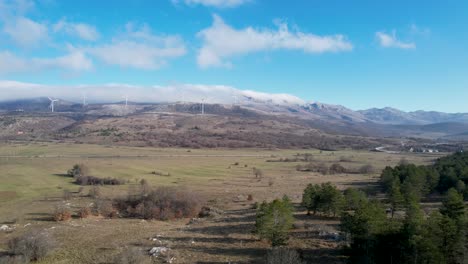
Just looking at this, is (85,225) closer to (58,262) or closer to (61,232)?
(61,232)

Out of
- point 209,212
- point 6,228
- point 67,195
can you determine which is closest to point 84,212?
point 6,228

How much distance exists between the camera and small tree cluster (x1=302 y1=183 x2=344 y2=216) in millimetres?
58531

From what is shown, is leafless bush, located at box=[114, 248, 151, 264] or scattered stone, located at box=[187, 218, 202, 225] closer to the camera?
leafless bush, located at box=[114, 248, 151, 264]

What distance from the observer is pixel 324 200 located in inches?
2360

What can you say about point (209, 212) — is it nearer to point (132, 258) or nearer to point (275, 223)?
point (275, 223)

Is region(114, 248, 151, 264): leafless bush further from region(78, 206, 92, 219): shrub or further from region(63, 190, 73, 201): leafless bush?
region(63, 190, 73, 201): leafless bush

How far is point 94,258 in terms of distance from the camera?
4181 cm

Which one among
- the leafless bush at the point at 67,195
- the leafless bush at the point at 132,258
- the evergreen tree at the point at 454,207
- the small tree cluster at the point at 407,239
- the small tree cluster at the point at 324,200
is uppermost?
the evergreen tree at the point at 454,207

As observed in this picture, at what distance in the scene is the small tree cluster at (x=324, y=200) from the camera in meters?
58.5

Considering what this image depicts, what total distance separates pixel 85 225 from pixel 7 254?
14.7 m

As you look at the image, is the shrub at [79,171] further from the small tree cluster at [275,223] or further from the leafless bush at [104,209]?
the small tree cluster at [275,223]

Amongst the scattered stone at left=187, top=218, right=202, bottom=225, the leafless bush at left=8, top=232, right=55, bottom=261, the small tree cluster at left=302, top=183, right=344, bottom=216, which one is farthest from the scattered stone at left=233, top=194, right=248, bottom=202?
the leafless bush at left=8, top=232, right=55, bottom=261

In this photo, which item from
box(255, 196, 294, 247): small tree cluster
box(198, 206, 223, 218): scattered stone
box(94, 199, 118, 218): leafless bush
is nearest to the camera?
box(255, 196, 294, 247): small tree cluster

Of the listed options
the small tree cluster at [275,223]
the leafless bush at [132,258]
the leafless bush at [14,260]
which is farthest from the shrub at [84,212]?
the small tree cluster at [275,223]
